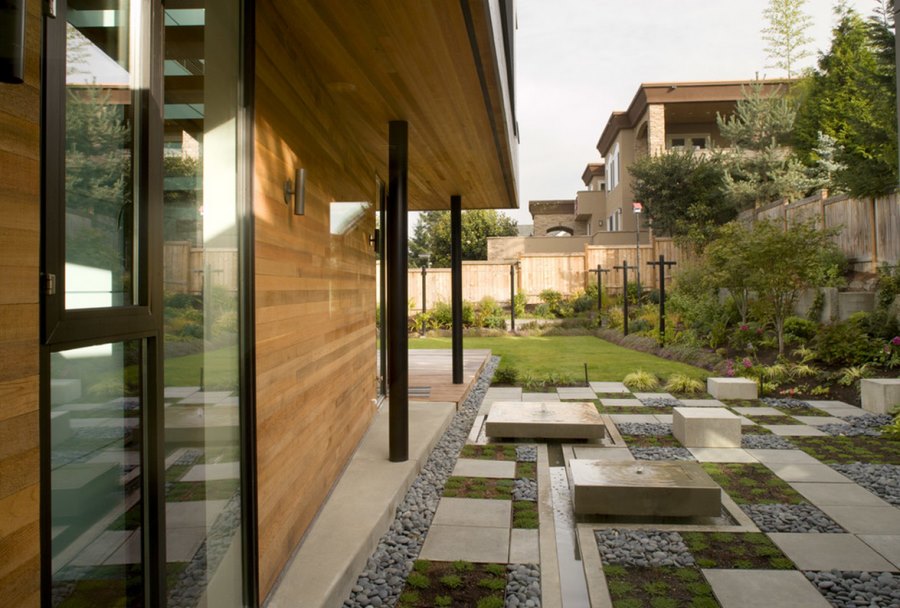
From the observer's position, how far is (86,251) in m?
1.27

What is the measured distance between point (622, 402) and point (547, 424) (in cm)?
223

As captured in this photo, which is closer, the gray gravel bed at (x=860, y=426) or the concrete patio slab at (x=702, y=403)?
the gray gravel bed at (x=860, y=426)

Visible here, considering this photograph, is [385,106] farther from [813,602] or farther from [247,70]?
[813,602]

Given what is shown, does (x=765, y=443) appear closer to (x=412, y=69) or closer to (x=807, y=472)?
(x=807, y=472)

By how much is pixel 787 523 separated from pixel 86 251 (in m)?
3.69

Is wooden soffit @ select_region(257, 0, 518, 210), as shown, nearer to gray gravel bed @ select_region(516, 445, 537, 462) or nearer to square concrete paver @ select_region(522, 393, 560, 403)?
gray gravel bed @ select_region(516, 445, 537, 462)

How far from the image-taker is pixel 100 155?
1312 millimetres

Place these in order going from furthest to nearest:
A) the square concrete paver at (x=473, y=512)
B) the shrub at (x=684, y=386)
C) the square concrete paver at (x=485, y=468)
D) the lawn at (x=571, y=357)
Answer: the lawn at (x=571, y=357) < the shrub at (x=684, y=386) < the square concrete paver at (x=485, y=468) < the square concrete paver at (x=473, y=512)

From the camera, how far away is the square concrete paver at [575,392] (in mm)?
7590

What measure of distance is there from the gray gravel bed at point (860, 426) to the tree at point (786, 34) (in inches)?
849

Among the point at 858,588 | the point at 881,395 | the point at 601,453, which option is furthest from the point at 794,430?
the point at 858,588

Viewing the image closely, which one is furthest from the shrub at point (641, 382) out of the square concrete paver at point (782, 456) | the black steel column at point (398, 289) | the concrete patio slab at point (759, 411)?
the black steel column at point (398, 289)

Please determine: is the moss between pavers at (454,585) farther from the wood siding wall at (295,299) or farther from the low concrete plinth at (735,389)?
the low concrete plinth at (735,389)

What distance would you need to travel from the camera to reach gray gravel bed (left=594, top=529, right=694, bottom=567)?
3.00m
